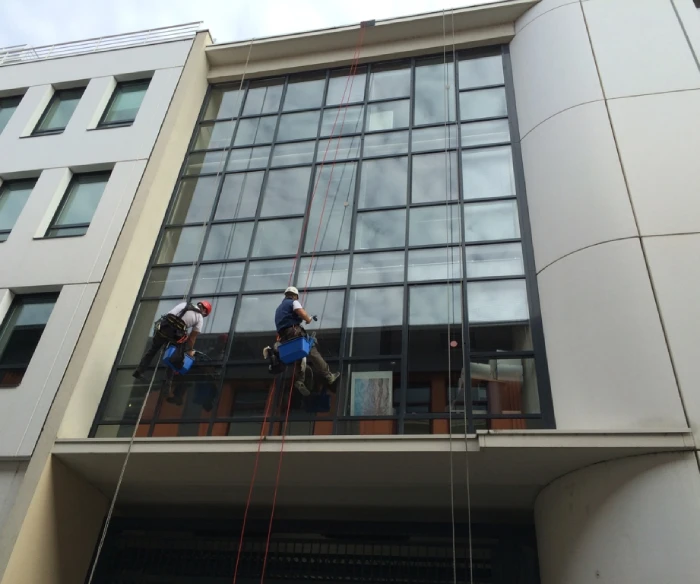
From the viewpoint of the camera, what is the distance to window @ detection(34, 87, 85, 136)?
13102 mm

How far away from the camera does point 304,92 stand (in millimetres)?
13336

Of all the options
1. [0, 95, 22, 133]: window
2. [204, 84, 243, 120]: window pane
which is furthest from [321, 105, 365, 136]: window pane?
[0, 95, 22, 133]: window

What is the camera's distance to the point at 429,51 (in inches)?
510

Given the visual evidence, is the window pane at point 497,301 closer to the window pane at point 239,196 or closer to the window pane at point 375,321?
the window pane at point 375,321

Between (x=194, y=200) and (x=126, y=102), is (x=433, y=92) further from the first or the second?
(x=126, y=102)

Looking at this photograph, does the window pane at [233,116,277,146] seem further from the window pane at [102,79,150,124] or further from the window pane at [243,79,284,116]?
the window pane at [102,79,150,124]

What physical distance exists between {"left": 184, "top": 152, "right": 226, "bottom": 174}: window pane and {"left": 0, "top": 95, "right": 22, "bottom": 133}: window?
5014 mm

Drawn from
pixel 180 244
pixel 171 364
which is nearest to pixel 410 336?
pixel 171 364

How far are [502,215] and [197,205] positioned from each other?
6026 mm

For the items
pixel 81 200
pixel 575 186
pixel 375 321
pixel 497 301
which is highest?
pixel 81 200

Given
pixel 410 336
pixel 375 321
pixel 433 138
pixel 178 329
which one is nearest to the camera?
pixel 178 329

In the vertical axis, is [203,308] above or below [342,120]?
below

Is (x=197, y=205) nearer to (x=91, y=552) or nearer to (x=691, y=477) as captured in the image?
(x=91, y=552)

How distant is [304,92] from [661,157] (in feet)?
25.8
